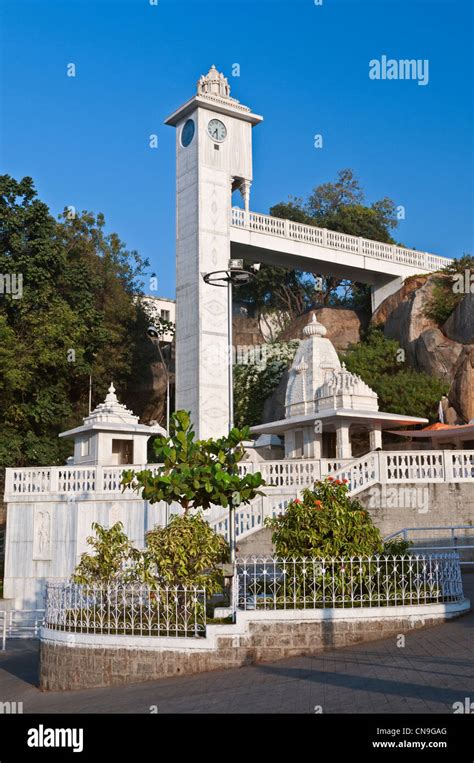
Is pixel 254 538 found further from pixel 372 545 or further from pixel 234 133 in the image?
pixel 234 133

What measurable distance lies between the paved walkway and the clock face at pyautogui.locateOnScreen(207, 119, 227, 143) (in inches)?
1073

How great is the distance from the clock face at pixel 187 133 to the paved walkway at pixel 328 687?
27429mm

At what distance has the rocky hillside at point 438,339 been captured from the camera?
3269 centimetres

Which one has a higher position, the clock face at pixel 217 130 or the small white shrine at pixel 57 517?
the clock face at pixel 217 130

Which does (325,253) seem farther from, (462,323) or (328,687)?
(328,687)

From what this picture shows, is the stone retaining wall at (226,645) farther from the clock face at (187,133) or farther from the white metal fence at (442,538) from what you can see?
the clock face at (187,133)

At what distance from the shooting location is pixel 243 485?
1373cm

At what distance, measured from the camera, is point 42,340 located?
112 ft

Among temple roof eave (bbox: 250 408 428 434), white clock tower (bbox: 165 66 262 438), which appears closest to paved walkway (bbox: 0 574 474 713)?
temple roof eave (bbox: 250 408 428 434)

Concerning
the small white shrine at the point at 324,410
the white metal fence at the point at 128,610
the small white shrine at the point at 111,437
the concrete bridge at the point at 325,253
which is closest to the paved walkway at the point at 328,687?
the white metal fence at the point at 128,610

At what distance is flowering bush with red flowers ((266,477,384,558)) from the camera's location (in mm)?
12477

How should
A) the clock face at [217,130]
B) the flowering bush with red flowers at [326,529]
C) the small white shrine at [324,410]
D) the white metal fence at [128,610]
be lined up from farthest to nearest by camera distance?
the clock face at [217,130]
the small white shrine at [324,410]
the flowering bush with red flowers at [326,529]
the white metal fence at [128,610]

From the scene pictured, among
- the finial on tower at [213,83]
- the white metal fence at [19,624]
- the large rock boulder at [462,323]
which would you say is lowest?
the white metal fence at [19,624]

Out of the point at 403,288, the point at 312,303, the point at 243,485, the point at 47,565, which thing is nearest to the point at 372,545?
the point at 243,485
